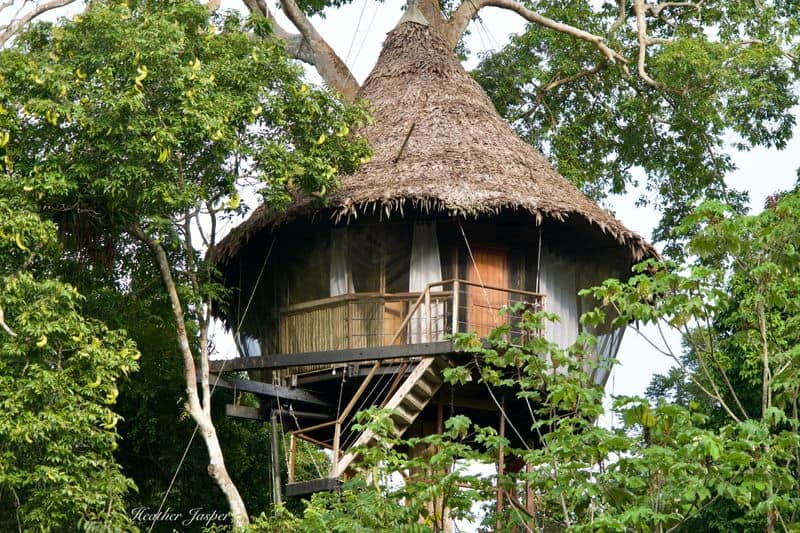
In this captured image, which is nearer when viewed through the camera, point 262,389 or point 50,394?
point 50,394

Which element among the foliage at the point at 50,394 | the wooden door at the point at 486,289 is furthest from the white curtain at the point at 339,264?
the foliage at the point at 50,394

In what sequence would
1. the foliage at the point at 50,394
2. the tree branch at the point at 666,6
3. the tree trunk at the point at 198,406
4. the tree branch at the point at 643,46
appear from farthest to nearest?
the tree branch at the point at 666,6 < the tree branch at the point at 643,46 < the tree trunk at the point at 198,406 < the foliage at the point at 50,394

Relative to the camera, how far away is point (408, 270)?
733 inches

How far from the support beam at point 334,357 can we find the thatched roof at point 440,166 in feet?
4.49

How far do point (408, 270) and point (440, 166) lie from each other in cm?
131

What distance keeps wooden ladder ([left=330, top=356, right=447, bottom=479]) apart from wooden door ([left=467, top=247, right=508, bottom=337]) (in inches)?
29.7

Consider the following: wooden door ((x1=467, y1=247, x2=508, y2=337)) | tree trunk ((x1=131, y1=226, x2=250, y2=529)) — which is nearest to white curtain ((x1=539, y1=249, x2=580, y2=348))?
wooden door ((x1=467, y1=247, x2=508, y2=337))

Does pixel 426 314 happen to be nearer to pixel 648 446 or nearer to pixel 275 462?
pixel 275 462

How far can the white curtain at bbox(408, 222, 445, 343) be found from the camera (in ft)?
59.6

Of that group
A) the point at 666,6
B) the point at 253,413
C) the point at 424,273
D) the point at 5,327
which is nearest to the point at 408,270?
the point at 424,273

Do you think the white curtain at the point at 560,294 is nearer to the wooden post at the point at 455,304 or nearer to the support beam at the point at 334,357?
the wooden post at the point at 455,304

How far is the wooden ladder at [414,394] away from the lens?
17.4 meters

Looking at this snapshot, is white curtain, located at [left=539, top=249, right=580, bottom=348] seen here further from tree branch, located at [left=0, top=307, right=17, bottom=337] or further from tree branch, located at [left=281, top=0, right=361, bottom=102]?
tree branch, located at [left=281, top=0, right=361, bottom=102]

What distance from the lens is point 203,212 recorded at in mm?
17812
